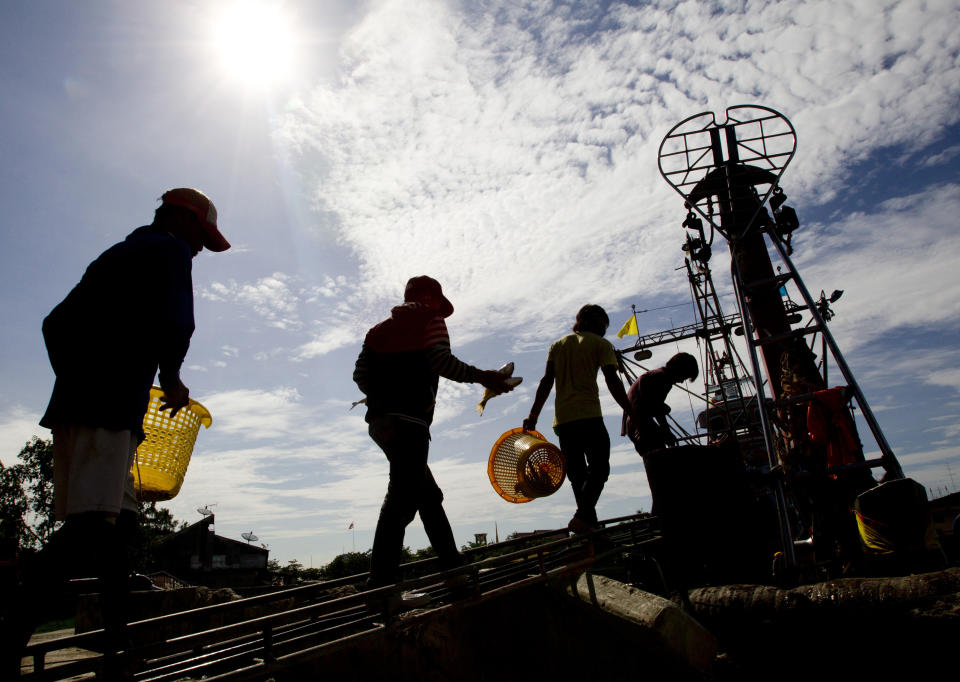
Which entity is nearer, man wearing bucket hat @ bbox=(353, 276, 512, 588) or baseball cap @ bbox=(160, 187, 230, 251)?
baseball cap @ bbox=(160, 187, 230, 251)

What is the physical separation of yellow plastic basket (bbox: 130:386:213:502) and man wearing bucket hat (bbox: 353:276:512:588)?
0.99m

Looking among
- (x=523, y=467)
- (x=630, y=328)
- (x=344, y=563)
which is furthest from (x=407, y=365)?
(x=630, y=328)

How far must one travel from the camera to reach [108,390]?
2.14 metres

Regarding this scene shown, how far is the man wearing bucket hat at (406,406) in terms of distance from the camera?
3086 millimetres

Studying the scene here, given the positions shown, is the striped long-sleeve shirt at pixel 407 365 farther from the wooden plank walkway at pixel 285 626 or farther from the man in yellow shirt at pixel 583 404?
the man in yellow shirt at pixel 583 404

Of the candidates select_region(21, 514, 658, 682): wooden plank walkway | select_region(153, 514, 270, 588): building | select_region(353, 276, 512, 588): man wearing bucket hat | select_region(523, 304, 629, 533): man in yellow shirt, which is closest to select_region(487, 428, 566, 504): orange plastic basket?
select_region(523, 304, 629, 533): man in yellow shirt

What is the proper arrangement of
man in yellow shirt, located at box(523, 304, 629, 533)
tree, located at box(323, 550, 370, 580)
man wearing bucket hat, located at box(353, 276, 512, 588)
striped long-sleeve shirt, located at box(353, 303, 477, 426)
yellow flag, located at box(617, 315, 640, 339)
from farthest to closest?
yellow flag, located at box(617, 315, 640, 339), tree, located at box(323, 550, 370, 580), man in yellow shirt, located at box(523, 304, 629, 533), striped long-sleeve shirt, located at box(353, 303, 477, 426), man wearing bucket hat, located at box(353, 276, 512, 588)

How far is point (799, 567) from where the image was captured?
487 cm

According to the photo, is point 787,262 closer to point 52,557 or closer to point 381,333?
point 381,333

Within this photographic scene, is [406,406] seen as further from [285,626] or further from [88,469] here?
[88,469]

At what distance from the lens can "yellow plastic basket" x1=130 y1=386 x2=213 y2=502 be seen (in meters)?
3.12

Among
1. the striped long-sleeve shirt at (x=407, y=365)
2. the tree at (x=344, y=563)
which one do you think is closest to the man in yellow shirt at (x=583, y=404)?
the striped long-sleeve shirt at (x=407, y=365)

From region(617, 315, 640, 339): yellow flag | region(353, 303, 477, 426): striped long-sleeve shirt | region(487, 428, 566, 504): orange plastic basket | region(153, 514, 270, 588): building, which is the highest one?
region(617, 315, 640, 339): yellow flag

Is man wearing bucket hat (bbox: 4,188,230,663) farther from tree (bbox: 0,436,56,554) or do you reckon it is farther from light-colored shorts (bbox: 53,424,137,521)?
tree (bbox: 0,436,56,554)
